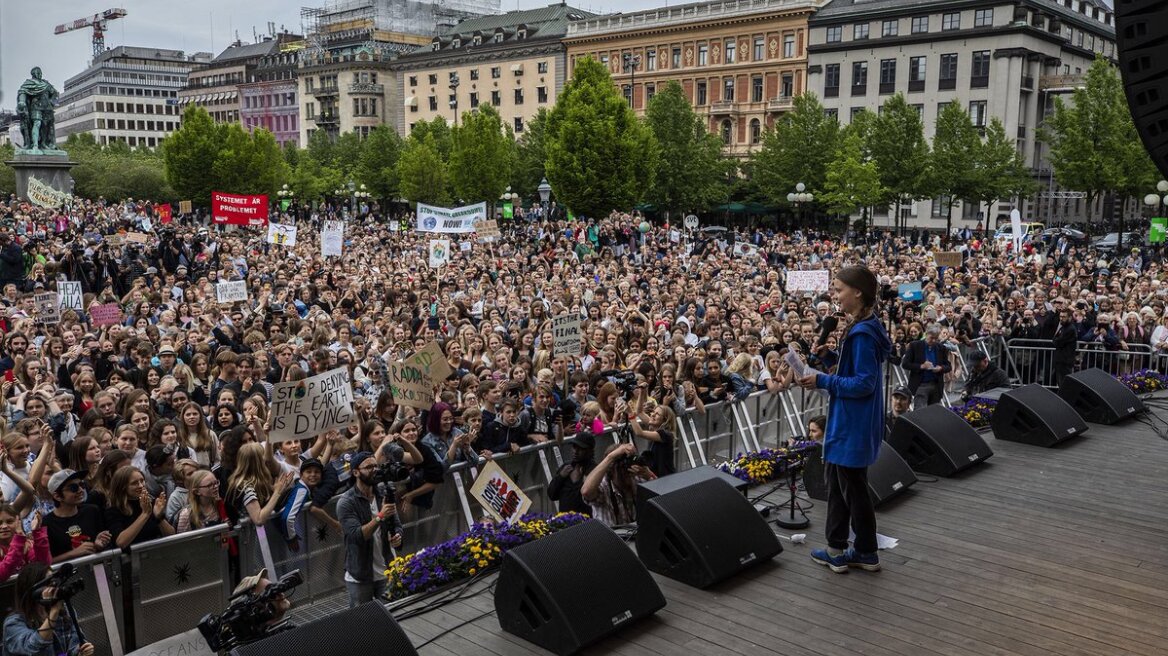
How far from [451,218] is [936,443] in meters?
18.6

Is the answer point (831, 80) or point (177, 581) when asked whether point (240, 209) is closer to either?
point (177, 581)

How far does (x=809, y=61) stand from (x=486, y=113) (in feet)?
79.8

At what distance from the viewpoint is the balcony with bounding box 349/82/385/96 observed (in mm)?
106000

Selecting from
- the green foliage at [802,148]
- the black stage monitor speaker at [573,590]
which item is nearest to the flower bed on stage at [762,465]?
the black stage monitor speaker at [573,590]

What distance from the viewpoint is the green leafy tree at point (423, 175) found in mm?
69250

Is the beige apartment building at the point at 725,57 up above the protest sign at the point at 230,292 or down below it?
above

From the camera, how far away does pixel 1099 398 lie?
1192 cm

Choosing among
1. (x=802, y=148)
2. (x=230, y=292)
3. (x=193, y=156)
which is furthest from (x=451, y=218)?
(x=193, y=156)

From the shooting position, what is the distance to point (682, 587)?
692 centimetres

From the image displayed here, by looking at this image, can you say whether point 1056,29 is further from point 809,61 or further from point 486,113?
point 486,113

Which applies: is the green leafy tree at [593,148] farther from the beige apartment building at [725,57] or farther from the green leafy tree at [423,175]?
the green leafy tree at [423,175]

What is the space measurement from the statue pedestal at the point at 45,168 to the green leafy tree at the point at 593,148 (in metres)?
22.4

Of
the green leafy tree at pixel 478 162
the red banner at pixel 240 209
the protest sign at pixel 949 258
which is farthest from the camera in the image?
the green leafy tree at pixel 478 162

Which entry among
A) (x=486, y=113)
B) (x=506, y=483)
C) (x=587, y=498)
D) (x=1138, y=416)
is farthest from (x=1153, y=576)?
(x=486, y=113)
